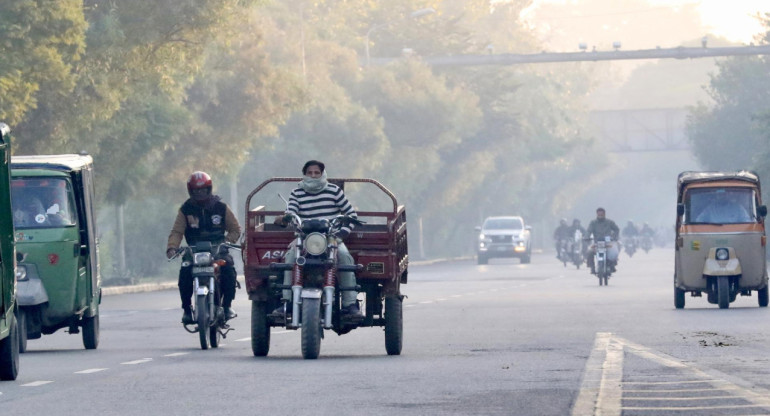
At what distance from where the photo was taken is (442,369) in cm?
1509

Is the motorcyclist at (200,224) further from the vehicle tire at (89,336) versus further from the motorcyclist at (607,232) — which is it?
the motorcyclist at (607,232)

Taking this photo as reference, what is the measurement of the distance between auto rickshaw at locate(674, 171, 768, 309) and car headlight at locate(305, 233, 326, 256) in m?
12.6

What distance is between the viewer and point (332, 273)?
1659 cm

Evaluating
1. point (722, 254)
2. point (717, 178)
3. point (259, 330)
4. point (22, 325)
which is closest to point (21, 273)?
point (22, 325)

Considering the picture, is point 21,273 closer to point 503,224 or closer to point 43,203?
point 43,203

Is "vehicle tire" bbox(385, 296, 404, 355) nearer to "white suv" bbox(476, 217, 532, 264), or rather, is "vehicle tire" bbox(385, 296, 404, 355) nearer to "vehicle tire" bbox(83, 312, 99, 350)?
"vehicle tire" bbox(83, 312, 99, 350)

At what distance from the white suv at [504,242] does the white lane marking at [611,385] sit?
176 ft

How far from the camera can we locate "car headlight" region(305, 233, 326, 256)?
653 inches

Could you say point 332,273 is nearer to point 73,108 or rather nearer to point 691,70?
point 73,108

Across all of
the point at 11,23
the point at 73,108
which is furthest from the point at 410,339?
the point at 73,108

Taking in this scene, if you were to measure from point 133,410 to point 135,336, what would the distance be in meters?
10.7

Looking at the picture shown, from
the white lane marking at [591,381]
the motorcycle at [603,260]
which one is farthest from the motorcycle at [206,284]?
the motorcycle at [603,260]

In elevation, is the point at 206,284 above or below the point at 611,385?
above

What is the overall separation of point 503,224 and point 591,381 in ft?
194
